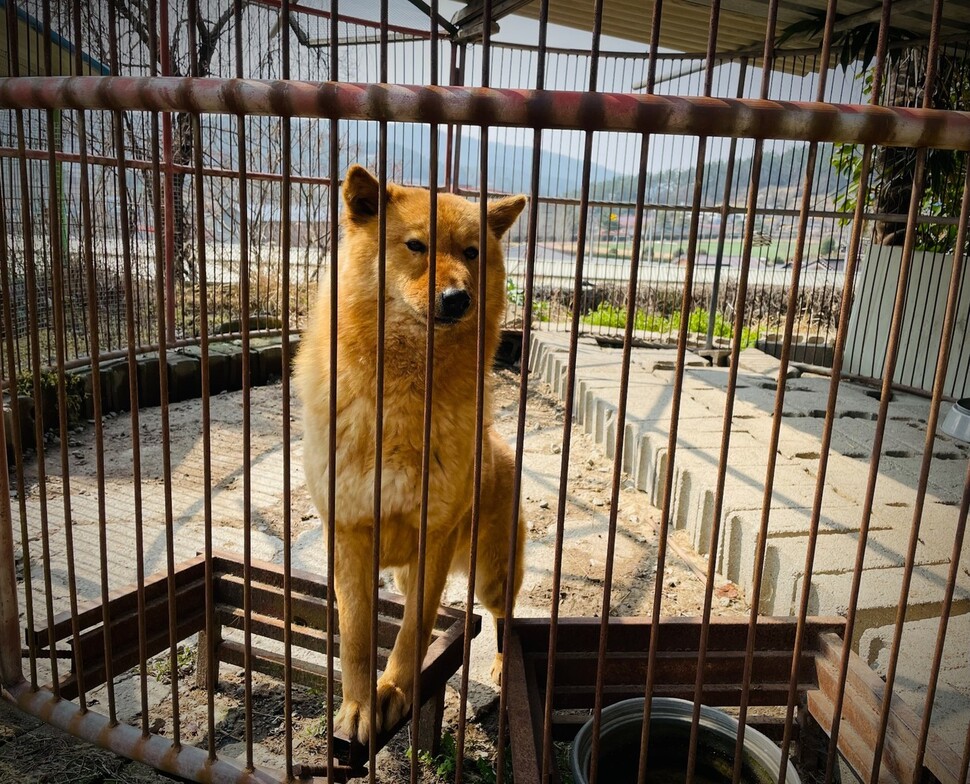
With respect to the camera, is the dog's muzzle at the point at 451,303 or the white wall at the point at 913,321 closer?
the dog's muzzle at the point at 451,303

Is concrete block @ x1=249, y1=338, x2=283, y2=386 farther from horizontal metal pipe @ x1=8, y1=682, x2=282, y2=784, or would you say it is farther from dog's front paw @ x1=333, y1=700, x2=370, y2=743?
dog's front paw @ x1=333, y1=700, x2=370, y2=743

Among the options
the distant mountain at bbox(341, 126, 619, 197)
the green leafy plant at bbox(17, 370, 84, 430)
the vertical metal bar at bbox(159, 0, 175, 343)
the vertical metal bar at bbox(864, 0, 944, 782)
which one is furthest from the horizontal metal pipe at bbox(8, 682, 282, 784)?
the distant mountain at bbox(341, 126, 619, 197)

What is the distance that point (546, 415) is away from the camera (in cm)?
734

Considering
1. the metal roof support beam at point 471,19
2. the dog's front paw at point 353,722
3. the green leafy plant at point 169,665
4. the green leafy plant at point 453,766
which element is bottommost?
the green leafy plant at point 453,766

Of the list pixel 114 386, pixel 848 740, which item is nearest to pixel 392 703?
pixel 848 740

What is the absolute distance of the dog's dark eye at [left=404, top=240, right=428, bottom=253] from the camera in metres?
2.69

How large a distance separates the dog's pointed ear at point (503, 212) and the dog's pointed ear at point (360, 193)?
20.9 inches

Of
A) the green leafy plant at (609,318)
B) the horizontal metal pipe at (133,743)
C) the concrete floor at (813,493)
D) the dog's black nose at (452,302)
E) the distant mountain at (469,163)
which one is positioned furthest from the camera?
the green leafy plant at (609,318)

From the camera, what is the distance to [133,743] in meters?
2.08

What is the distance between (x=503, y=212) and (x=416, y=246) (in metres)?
0.48

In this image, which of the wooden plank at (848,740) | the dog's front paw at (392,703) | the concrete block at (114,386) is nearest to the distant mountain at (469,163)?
the concrete block at (114,386)

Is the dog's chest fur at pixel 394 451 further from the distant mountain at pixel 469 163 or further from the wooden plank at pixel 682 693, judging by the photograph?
the distant mountain at pixel 469 163

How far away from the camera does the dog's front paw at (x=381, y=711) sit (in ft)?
7.50

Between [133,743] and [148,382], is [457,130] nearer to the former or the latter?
[148,382]
